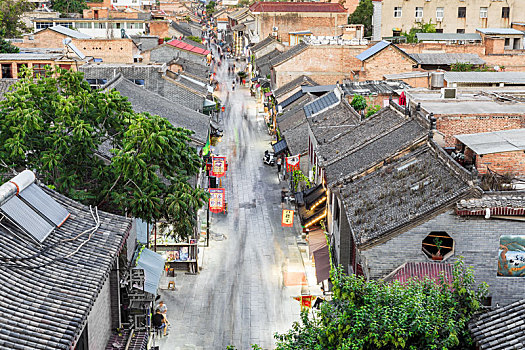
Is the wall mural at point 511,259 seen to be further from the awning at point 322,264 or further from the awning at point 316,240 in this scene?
the awning at point 316,240

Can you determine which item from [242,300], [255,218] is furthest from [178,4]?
[242,300]

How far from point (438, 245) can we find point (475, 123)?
10075mm

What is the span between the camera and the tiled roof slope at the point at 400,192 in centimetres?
2312

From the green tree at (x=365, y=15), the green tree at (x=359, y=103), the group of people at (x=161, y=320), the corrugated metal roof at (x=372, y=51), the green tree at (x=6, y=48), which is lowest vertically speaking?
the group of people at (x=161, y=320)

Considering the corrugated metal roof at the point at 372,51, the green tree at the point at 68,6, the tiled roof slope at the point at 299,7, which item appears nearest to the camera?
the corrugated metal roof at the point at 372,51

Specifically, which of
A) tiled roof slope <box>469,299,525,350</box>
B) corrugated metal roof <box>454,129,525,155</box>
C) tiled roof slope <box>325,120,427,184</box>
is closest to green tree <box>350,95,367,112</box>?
tiled roof slope <box>325,120,427,184</box>

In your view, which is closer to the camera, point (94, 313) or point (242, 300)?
point (94, 313)

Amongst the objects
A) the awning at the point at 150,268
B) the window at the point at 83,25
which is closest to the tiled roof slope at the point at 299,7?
the window at the point at 83,25

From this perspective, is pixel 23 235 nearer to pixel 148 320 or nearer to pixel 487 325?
pixel 148 320

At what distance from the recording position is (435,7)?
3415 inches

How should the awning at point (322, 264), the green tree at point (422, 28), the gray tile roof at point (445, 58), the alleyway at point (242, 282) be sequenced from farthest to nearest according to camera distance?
1. the green tree at point (422, 28)
2. the gray tile roof at point (445, 58)
3. the awning at point (322, 264)
4. the alleyway at point (242, 282)

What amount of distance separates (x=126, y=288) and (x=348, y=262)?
935cm

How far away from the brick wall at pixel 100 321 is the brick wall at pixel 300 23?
240ft

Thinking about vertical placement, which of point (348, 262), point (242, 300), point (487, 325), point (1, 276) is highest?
point (1, 276)
